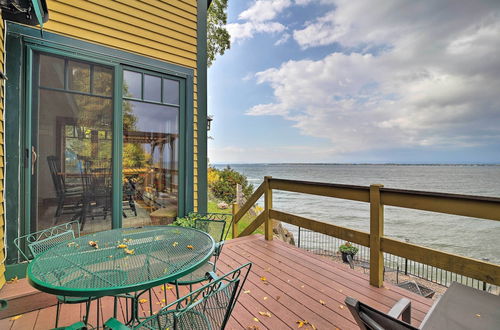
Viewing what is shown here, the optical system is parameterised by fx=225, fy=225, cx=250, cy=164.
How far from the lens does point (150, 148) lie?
3.31 meters

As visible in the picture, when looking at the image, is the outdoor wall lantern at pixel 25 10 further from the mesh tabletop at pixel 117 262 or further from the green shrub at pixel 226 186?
the green shrub at pixel 226 186

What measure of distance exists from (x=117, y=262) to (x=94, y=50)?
276cm

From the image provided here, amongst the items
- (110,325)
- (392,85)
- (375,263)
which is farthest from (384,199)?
(392,85)

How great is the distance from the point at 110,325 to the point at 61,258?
0.82 metres

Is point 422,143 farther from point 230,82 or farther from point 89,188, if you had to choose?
point 89,188

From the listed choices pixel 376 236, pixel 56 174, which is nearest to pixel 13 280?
pixel 56 174

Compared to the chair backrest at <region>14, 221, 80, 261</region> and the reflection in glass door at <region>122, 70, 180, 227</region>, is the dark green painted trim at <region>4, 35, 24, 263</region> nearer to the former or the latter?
the chair backrest at <region>14, 221, 80, 261</region>

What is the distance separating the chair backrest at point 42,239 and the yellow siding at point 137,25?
1.77 m

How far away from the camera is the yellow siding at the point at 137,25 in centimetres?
276

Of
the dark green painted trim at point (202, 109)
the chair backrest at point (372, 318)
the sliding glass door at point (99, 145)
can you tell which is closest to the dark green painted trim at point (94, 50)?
the sliding glass door at point (99, 145)

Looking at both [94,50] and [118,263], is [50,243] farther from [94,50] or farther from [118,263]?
[94,50]

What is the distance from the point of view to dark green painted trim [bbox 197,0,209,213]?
378cm

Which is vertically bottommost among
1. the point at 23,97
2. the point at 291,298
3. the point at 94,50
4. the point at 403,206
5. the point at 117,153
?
the point at 291,298

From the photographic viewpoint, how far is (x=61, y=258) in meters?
1.42
